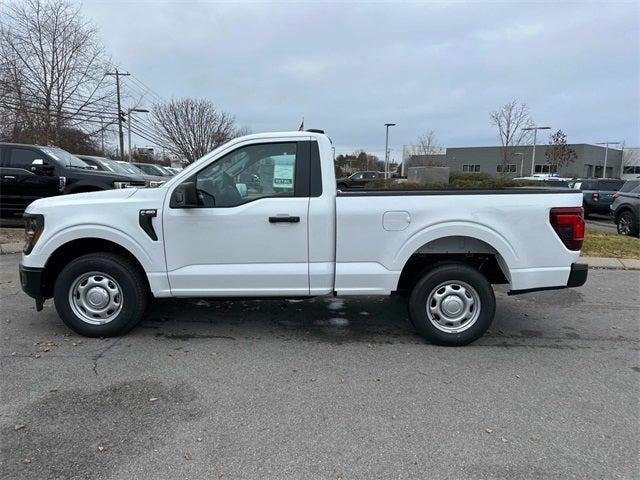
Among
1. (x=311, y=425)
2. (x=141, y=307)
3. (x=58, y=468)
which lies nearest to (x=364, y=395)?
(x=311, y=425)

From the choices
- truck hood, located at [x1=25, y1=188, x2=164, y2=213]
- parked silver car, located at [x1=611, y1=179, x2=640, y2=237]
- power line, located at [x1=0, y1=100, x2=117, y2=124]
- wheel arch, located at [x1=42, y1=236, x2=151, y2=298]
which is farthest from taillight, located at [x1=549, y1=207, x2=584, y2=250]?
power line, located at [x1=0, y1=100, x2=117, y2=124]

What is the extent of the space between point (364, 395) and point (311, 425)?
23.2 inches

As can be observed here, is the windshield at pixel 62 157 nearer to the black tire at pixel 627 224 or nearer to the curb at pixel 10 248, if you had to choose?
the curb at pixel 10 248

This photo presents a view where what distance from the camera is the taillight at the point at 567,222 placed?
14.9ft

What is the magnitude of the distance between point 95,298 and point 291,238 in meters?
1.98

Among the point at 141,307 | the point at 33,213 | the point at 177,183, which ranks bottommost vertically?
the point at 141,307

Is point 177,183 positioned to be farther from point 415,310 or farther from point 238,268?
point 415,310

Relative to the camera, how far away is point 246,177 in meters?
4.58

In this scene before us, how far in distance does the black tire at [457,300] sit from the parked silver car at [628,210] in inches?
438

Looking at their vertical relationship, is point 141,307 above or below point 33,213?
below

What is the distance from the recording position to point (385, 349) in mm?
4629

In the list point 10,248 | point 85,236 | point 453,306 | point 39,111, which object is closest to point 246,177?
point 85,236

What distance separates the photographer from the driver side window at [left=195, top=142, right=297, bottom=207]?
4.56 metres

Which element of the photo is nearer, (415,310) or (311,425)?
(311,425)
